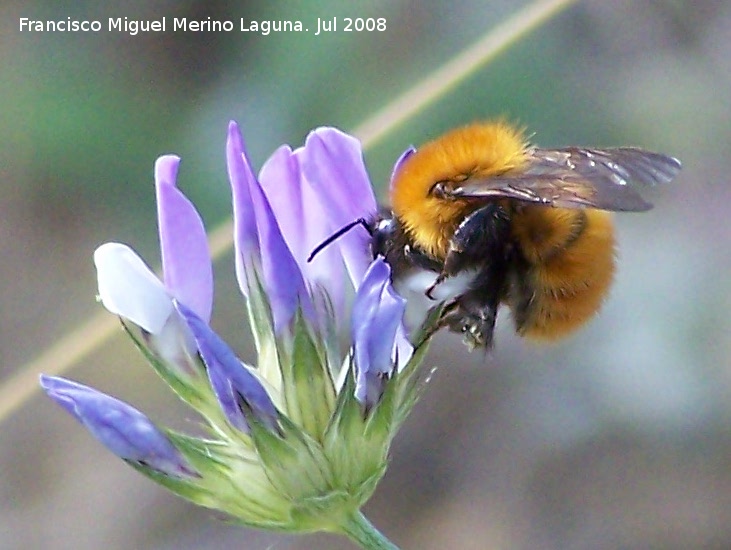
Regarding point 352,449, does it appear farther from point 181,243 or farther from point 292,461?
point 181,243

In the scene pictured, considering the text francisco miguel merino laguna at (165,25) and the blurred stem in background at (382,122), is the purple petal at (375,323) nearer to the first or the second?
the blurred stem in background at (382,122)

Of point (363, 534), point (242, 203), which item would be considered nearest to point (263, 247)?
point (242, 203)

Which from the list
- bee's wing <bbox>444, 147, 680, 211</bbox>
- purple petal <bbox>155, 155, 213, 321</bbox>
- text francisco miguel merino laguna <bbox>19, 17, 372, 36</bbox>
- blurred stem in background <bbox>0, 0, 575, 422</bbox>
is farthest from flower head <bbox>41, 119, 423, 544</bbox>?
text francisco miguel merino laguna <bbox>19, 17, 372, 36</bbox>

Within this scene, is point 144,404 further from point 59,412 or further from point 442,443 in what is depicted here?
point 442,443

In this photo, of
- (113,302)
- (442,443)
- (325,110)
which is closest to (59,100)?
(325,110)

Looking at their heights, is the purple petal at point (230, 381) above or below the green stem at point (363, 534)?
above

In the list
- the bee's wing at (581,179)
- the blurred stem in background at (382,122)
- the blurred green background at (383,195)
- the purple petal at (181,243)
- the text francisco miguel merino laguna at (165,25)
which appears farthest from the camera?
Answer: the text francisco miguel merino laguna at (165,25)

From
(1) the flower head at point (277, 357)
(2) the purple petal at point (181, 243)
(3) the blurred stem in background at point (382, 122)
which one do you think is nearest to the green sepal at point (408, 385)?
(1) the flower head at point (277, 357)
